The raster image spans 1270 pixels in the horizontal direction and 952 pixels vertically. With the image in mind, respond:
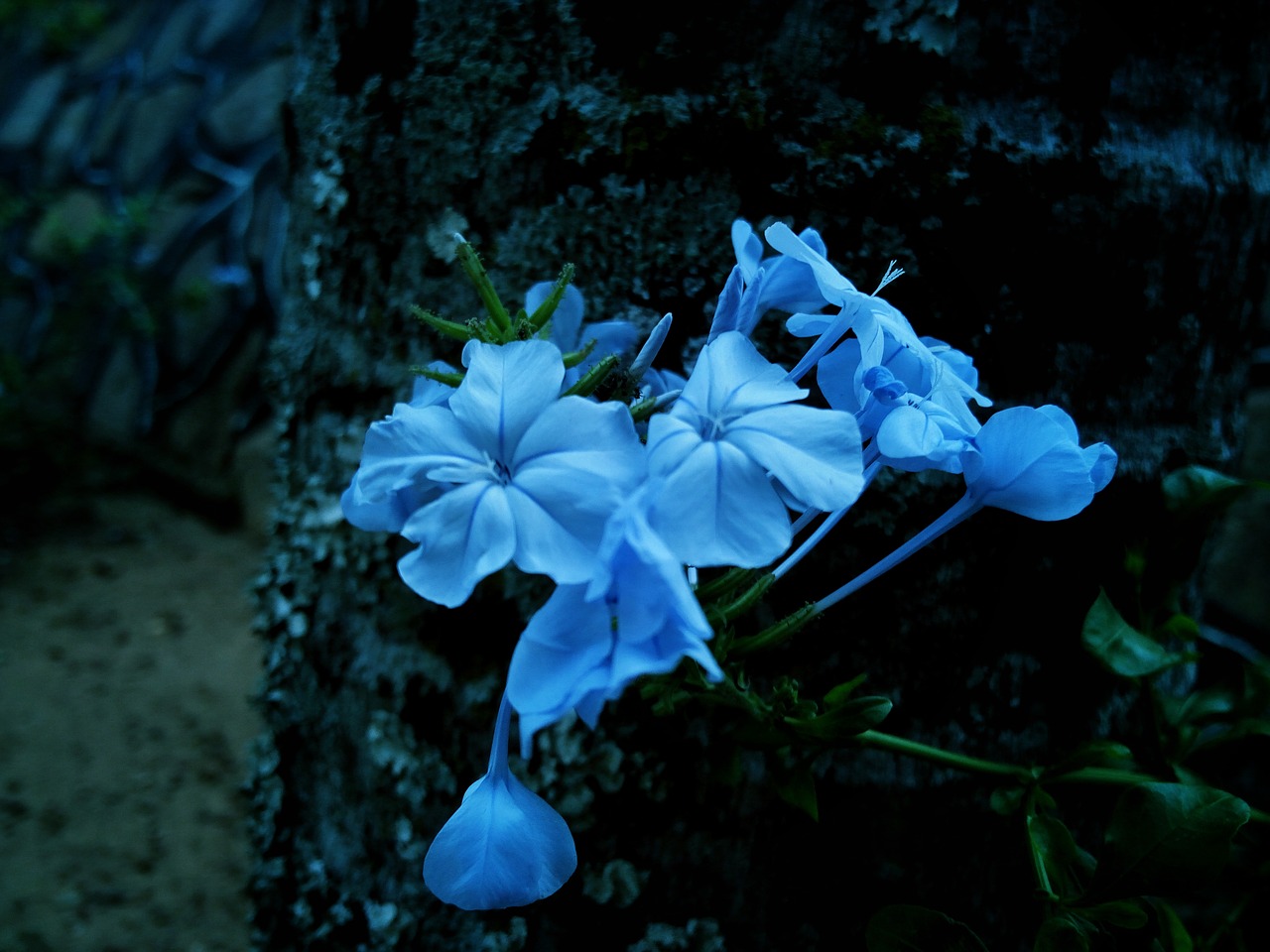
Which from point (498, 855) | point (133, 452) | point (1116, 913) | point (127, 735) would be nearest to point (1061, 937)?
point (1116, 913)

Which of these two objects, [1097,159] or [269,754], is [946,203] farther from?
[269,754]

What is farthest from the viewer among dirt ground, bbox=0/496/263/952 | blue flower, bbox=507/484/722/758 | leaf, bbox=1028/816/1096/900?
dirt ground, bbox=0/496/263/952

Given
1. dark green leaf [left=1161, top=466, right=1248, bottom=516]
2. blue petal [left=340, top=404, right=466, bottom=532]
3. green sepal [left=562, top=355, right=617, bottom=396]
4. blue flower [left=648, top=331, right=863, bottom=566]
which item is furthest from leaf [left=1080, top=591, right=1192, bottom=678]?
blue petal [left=340, top=404, right=466, bottom=532]

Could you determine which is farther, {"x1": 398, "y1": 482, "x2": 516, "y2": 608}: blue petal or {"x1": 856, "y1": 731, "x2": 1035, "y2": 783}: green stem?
{"x1": 856, "y1": 731, "x2": 1035, "y2": 783}: green stem

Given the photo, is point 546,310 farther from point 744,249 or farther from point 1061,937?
point 1061,937

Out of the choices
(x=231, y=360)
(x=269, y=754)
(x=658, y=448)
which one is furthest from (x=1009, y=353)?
(x=231, y=360)

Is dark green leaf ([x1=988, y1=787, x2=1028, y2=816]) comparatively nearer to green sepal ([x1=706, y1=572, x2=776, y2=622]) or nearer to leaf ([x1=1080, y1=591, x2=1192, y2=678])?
leaf ([x1=1080, y1=591, x2=1192, y2=678])
